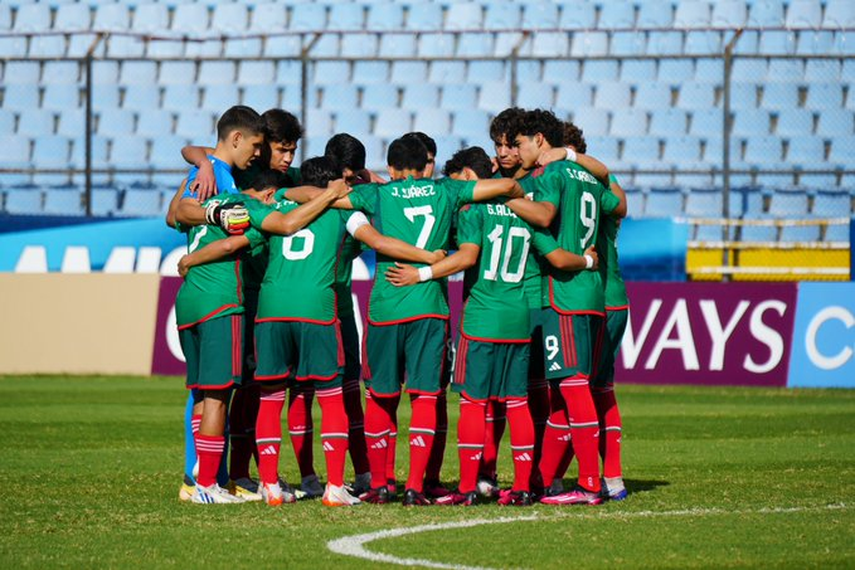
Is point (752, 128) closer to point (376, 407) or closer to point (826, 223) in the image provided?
point (826, 223)

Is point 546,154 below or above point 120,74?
below

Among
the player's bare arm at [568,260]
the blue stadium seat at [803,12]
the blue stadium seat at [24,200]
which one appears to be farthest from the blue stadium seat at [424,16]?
the player's bare arm at [568,260]

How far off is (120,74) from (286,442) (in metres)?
14.0

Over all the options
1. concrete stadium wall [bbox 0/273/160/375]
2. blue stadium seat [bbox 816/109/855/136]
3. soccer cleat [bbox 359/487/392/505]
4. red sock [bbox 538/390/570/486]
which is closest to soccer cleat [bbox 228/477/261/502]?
soccer cleat [bbox 359/487/392/505]

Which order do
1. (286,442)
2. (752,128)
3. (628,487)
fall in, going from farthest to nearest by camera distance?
(752,128) → (286,442) → (628,487)

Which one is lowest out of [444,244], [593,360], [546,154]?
[593,360]

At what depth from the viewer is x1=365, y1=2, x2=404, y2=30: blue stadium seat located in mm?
24953

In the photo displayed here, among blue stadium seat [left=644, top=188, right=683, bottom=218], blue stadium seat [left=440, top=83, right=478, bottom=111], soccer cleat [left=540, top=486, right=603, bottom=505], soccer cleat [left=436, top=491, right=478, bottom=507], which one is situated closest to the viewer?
soccer cleat [left=436, top=491, right=478, bottom=507]

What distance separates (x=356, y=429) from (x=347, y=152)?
166 cm

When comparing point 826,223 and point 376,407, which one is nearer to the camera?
point 376,407

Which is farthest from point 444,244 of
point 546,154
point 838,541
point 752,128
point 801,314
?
point 752,128

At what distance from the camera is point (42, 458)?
10.4m

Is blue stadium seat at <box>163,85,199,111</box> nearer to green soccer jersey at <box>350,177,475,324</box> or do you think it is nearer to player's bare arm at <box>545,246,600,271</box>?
green soccer jersey at <box>350,177,475,324</box>

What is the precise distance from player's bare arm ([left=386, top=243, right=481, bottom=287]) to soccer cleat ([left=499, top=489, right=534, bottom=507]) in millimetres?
1267
